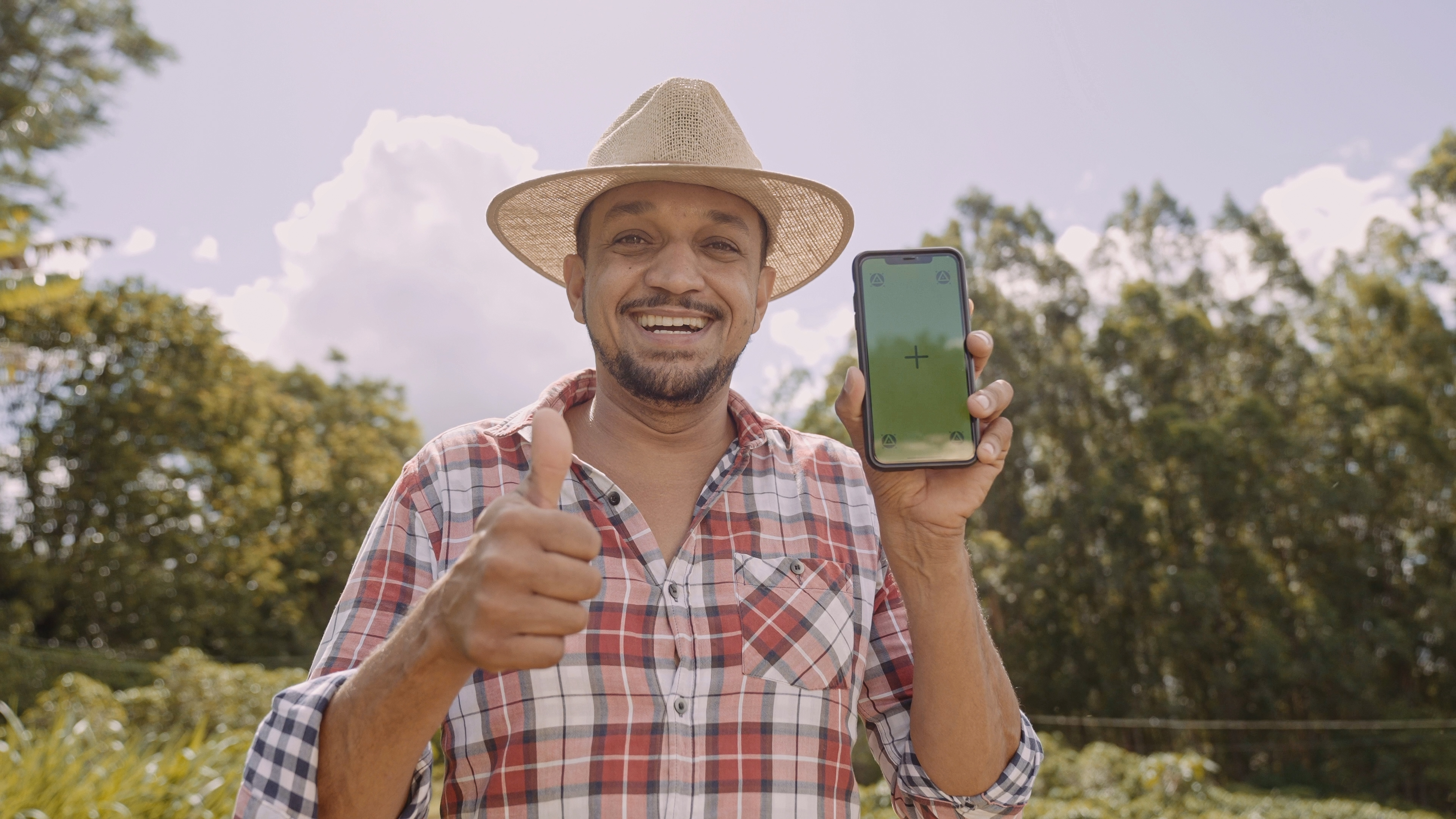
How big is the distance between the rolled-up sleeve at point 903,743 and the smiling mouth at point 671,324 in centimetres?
59

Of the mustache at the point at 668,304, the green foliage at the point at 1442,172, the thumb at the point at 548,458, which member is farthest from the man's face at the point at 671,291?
the green foliage at the point at 1442,172

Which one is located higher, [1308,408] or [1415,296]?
[1415,296]

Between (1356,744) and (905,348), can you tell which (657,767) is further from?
(1356,744)

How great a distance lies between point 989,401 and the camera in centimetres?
154

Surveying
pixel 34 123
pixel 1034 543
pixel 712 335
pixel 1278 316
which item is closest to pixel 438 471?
Answer: pixel 712 335

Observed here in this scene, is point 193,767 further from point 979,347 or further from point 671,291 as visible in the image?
point 979,347

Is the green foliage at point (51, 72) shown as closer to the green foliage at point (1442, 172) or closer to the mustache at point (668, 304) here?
the mustache at point (668, 304)

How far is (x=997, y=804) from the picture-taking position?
168cm

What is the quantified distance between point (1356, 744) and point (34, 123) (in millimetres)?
27944

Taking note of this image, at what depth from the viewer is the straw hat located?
1.89 meters

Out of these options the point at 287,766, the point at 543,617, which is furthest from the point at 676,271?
the point at 287,766

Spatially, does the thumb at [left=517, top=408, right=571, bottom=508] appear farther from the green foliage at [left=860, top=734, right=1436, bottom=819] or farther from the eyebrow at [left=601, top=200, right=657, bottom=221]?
the green foliage at [left=860, top=734, right=1436, bottom=819]

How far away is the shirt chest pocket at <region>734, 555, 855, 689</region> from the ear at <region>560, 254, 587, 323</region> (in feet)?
2.30

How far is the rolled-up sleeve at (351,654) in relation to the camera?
4.19 ft
